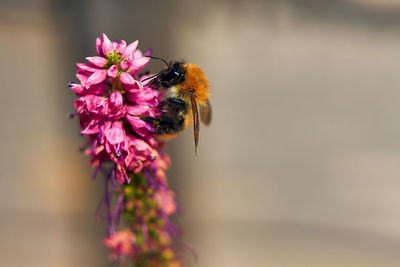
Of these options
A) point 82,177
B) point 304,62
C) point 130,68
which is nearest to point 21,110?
point 82,177

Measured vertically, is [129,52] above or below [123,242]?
above

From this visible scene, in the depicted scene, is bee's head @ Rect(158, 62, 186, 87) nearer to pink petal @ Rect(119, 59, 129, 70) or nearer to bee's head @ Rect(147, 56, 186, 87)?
bee's head @ Rect(147, 56, 186, 87)

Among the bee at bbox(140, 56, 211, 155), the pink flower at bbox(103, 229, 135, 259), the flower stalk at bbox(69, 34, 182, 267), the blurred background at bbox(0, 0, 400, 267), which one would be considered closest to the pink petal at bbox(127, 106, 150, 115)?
the flower stalk at bbox(69, 34, 182, 267)

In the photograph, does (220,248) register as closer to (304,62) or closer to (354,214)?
(354,214)

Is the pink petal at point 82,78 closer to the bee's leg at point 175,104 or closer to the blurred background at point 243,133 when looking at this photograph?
the bee's leg at point 175,104

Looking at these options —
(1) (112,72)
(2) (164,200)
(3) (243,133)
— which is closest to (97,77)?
(1) (112,72)

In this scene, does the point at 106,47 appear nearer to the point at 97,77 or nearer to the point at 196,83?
the point at 97,77

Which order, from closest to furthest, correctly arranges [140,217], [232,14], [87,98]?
[87,98]
[140,217]
[232,14]
